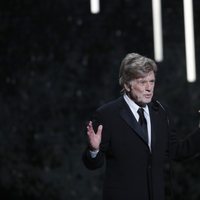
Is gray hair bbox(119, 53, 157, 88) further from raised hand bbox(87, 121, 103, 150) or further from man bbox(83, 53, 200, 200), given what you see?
raised hand bbox(87, 121, 103, 150)

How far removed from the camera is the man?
2344mm

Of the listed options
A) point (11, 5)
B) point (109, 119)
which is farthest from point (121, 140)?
point (11, 5)

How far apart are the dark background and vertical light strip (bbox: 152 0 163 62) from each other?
12.3 inches

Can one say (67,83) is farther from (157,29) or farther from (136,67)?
(136,67)

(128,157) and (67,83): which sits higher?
(67,83)

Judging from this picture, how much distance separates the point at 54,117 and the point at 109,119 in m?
2.81

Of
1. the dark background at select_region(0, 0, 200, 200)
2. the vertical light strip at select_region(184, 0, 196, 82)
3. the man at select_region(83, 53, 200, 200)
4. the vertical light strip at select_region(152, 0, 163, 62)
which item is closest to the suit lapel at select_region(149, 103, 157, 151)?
the man at select_region(83, 53, 200, 200)

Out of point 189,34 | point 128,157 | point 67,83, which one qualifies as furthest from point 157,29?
point 128,157

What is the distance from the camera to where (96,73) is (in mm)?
5203

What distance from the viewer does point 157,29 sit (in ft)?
14.9

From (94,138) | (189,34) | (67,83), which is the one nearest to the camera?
(94,138)

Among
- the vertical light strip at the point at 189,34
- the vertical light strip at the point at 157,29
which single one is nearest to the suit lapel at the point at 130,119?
the vertical light strip at the point at 189,34

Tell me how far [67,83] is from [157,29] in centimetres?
103

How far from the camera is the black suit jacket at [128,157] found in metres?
2.37
